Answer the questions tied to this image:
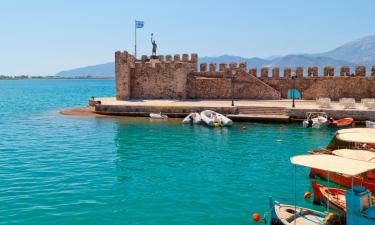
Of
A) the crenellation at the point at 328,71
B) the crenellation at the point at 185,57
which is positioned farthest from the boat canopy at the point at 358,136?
the crenellation at the point at 185,57

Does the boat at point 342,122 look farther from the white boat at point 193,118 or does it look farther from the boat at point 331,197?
the boat at point 331,197

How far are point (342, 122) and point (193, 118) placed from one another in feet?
29.4

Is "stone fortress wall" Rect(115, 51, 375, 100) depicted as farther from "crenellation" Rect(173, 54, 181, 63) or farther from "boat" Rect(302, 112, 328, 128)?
"boat" Rect(302, 112, 328, 128)

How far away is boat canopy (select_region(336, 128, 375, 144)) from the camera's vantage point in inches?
472

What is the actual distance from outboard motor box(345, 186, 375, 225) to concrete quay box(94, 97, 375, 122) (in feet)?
57.1

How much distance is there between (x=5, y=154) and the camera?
672 inches

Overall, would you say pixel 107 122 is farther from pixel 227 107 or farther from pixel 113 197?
pixel 113 197

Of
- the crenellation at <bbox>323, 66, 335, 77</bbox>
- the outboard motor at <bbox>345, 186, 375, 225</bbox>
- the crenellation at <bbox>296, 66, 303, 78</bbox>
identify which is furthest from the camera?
the crenellation at <bbox>296, 66, 303, 78</bbox>

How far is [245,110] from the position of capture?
27.5 m

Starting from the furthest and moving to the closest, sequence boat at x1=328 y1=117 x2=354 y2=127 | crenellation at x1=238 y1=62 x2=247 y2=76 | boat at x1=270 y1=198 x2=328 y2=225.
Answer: crenellation at x1=238 y1=62 x2=247 y2=76 → boat at x1=328 y1=117 x2=354 y2=127 → boat at x1=270 y1=198 x2=328 y2=225

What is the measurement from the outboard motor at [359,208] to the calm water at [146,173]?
2500 millimetres

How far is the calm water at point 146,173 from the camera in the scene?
1045 cm

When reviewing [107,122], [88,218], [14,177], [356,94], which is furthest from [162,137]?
[356,94]

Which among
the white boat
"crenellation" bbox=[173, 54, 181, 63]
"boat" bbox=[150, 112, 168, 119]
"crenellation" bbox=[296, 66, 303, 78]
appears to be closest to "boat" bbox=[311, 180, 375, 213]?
the white boat
